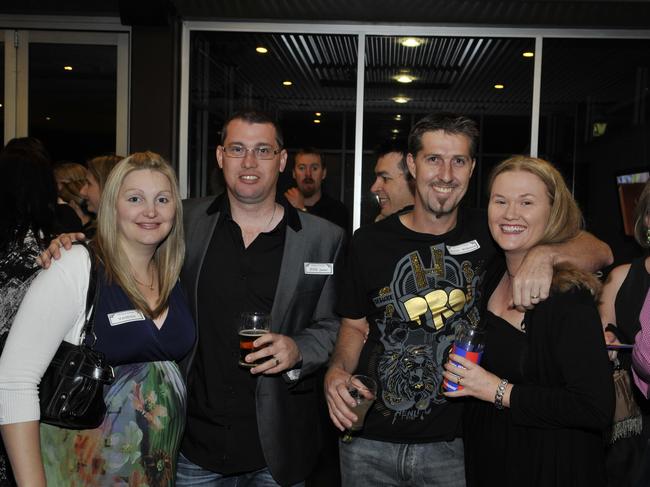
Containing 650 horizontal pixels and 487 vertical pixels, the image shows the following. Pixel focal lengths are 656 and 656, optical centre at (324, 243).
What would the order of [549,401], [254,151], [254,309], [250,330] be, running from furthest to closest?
[254,151]
[254,309]
[250,330]
[549,401]

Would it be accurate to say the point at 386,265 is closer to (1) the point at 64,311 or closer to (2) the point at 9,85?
(1) the point at 64,311

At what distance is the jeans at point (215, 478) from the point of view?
2.42 metres

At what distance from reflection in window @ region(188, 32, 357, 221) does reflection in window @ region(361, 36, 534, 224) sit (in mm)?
222

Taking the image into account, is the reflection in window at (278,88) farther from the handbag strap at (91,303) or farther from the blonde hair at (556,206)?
the blonde hair at (556,206)

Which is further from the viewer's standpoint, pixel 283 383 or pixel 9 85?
pixel 9 85

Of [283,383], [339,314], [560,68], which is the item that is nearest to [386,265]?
[339,314]

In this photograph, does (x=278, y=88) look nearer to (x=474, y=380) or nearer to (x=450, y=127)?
(x=450, y=127)

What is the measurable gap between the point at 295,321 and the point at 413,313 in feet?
1.49

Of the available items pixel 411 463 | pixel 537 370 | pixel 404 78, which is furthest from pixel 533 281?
pixel 404 78

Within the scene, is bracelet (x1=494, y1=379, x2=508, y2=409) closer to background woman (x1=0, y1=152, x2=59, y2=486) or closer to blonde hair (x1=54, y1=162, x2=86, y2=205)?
background woman (x1=0, y1=152, x2=59, y2=486)

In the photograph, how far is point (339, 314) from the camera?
2.53 meters

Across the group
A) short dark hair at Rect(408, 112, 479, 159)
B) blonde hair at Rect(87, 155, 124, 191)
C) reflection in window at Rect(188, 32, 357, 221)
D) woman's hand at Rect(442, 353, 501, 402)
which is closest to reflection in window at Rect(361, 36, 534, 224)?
reflection in window at Rect(188, 32, 357, 221)

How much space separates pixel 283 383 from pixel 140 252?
71 cm

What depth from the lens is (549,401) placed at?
1.84 metres
